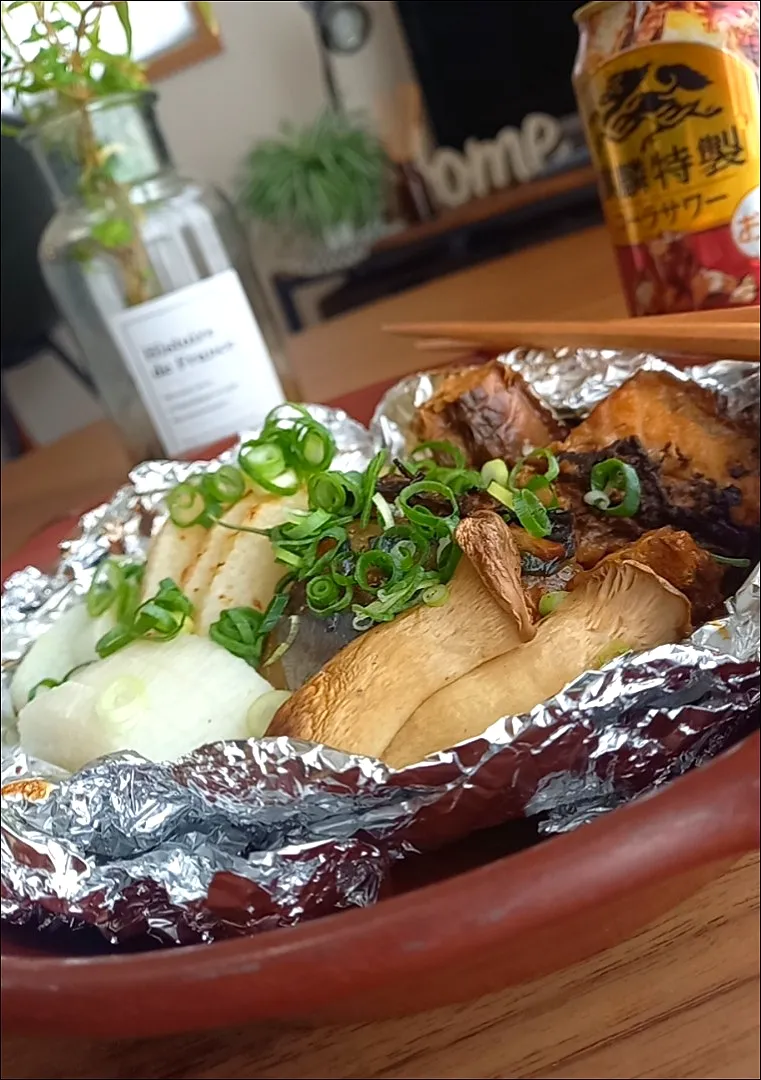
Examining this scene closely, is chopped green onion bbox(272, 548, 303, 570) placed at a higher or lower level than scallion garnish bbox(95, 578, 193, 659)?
higher

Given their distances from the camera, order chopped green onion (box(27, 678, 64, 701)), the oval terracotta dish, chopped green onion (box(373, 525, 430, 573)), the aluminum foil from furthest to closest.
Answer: chopped green onion (box(27, 678, 64, 701)), chopped green onion (box(373, 525, 430, 573)), the aluminum foil, the oval terracotta dish

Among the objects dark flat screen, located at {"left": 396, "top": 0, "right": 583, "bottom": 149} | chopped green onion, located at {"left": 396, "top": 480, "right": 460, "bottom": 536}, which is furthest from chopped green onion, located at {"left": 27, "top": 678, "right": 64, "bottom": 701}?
dark flat screen, located at {"left": 396, "top": 0, "right": 583, "bottom": 149}

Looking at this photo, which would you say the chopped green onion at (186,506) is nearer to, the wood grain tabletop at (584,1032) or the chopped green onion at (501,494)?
the chopped green onion at (501,494)

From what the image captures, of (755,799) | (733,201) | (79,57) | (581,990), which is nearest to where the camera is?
(755,799)

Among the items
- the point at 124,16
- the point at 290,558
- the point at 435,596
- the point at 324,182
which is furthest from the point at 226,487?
the point at 324,182

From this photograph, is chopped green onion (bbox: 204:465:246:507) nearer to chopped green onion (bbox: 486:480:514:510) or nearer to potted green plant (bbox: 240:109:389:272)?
chopped green onion (bbox: 486:480:514:510)

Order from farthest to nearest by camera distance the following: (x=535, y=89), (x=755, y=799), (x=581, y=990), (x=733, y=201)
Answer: (x=535, y=89)
(x=733, y=201)
(x=581, y=990)
(x=755, y=799)

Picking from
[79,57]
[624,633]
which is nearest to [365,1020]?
[624,633]

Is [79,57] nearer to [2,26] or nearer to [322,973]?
[2,26]
